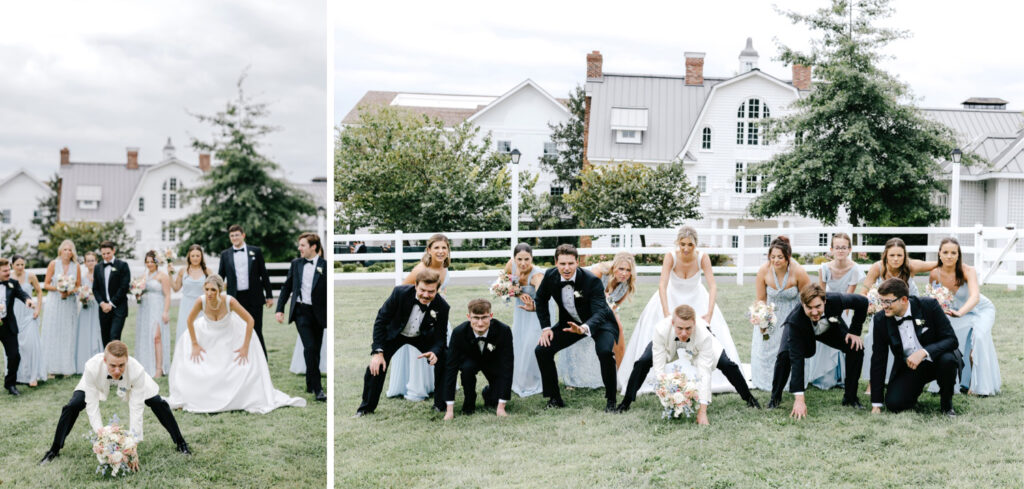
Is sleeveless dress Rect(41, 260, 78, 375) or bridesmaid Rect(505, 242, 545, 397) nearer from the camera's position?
bridesmaid Rect(505, 242, 545, 397)

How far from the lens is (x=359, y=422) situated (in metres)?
5.00

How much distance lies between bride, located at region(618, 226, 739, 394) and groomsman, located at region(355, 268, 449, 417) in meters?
1.14

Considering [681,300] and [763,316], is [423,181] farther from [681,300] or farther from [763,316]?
[763,316]

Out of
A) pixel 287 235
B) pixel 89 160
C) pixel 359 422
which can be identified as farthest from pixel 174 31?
pixel 359 422

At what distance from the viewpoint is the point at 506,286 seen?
5.27 meters

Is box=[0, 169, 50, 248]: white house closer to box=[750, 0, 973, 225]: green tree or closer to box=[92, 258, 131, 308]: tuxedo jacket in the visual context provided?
box=[92, 258, 131, 308]: tuxedo jacket

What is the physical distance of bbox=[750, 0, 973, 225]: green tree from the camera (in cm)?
806

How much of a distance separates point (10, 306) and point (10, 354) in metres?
0.37

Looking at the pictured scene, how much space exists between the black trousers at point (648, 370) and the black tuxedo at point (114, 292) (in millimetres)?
3796

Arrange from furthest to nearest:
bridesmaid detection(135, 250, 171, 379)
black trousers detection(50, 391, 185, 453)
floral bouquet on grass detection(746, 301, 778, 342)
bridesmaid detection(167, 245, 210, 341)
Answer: bridesmaid detection(135, 250, 171, 379) < bridesmaid detection(167, 245, 210, 341) < floral bouquet on grass detection(746, 301, 778, 342) < black trousers detection(50, 391, 185, 453)

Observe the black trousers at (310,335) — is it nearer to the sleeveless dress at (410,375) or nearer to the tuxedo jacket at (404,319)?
the sleeveless dress at (410,375)

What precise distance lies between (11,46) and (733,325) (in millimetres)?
21117

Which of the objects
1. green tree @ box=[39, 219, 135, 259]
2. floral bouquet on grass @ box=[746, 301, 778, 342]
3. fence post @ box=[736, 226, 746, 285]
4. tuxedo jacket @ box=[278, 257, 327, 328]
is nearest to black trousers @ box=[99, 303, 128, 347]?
tuxedo jacket @ box=[278, 257, 327, 328]

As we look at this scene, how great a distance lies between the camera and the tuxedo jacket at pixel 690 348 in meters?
4.64
